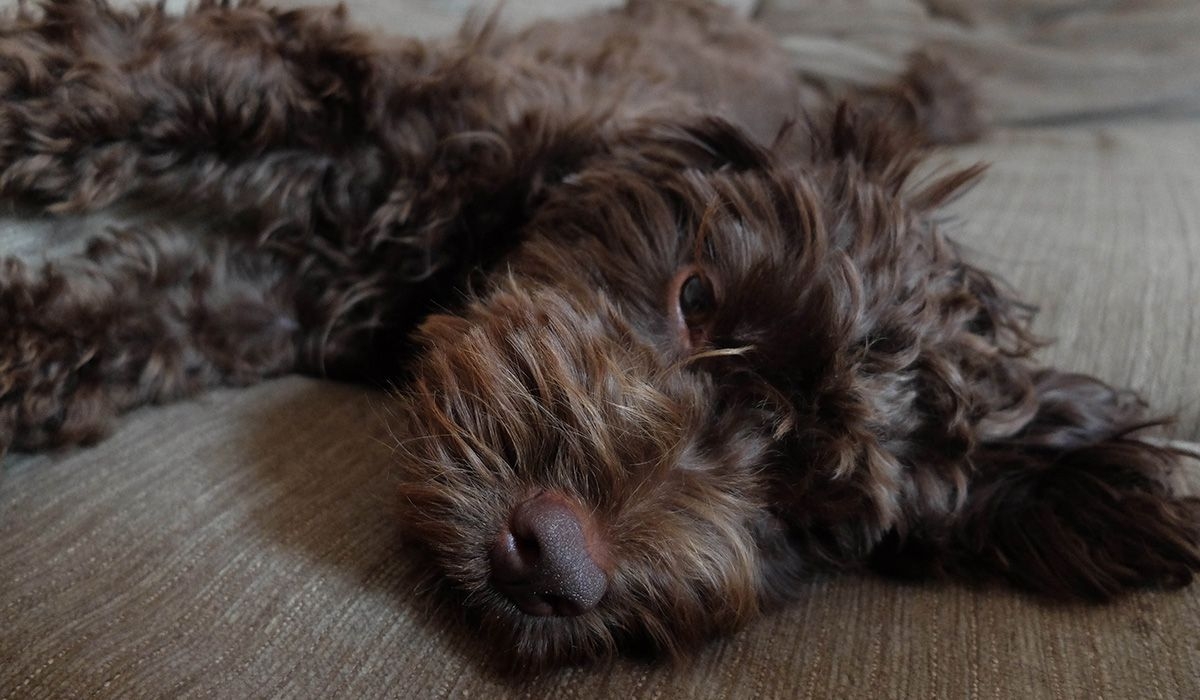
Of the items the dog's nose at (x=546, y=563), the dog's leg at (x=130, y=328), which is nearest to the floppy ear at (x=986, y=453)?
the dog's nose at (x=546, y=563)

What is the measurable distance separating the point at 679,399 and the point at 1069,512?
0.71m

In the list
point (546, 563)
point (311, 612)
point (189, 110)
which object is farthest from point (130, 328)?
point (546, 563)

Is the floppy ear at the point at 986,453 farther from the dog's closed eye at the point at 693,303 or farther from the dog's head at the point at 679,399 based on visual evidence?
the dog's closed eye at the point at 693,303

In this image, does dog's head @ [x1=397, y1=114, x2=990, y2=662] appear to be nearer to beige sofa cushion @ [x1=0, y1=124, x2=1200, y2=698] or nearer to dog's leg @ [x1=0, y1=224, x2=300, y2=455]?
beige sofa cushion @ [x1=0, y1=124, x2=1200, y2=698]

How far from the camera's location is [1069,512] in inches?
61.5

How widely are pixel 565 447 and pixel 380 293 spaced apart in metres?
0.73

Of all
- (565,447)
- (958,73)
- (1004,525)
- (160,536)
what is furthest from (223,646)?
(958,73)

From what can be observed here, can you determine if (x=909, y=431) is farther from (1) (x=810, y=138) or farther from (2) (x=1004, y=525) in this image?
(1) (x=810, y=138)

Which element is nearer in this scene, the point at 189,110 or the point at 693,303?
the point at 693,303

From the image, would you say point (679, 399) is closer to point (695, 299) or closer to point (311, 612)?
point (695, 299)

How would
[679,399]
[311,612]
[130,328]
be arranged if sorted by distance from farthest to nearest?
[130,328], [679,399], [311,612]

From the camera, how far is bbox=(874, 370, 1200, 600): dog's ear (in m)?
1.45

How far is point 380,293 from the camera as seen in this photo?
1.86 metres

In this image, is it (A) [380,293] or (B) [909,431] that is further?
(A) [380,293]
